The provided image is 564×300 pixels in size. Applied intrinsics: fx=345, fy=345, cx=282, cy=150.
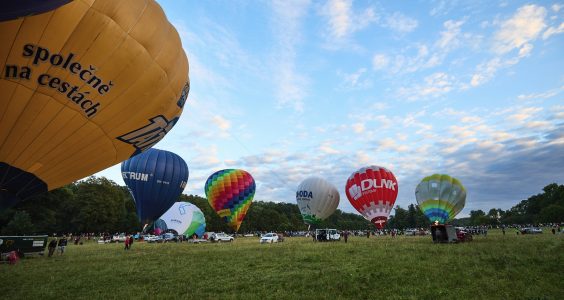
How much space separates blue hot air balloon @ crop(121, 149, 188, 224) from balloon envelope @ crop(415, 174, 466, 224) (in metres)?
24.3

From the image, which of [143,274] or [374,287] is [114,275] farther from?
[374,287]

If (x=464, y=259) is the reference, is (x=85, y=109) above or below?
above

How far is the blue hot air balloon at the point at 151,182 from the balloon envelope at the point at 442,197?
24.3 m

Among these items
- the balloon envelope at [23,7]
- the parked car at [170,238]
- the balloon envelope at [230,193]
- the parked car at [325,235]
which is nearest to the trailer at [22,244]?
the balloon envelope at [23,7]

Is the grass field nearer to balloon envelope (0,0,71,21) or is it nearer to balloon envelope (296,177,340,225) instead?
balloon envelope (0,0,71,21)

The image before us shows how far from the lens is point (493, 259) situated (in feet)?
41.0

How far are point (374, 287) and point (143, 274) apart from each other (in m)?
7.88

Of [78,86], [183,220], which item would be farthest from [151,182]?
[183,220]

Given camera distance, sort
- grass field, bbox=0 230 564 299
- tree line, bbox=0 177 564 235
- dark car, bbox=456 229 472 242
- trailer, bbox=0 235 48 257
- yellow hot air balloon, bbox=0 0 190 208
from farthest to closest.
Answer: tree line, bbox=0 177 564 235 < dark car, bbox=456 229 472 242 < trailer, bbox=0 235 48 257 < grass field, bbox=0 230 564 299 < yellow hot air balloon, bbox=0 0 190 208

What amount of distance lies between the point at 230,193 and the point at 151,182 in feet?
50.0

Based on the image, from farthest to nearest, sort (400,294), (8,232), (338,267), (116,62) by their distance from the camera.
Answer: (8,232)
(338,267)
(116,62)
(400,294)

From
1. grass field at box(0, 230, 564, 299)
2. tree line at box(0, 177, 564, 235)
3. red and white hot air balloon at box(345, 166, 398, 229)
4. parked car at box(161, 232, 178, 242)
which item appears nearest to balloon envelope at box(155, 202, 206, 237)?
parked car at box(161, 232, 178, 242)

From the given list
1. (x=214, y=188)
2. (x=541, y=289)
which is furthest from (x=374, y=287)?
(x=214, y=188)

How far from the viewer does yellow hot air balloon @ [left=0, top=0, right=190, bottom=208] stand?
7.61 metres
